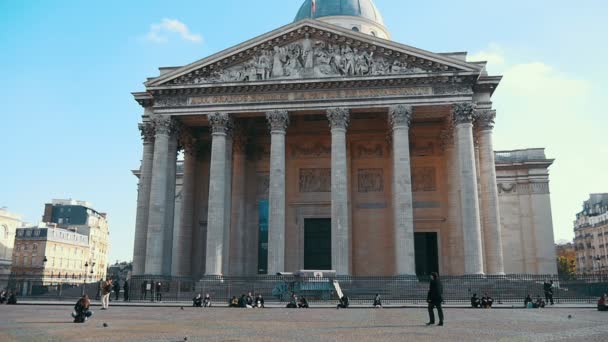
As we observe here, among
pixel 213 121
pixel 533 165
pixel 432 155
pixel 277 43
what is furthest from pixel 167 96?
pixel 533 165

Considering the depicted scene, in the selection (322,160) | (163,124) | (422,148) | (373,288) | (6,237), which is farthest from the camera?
(6,237)

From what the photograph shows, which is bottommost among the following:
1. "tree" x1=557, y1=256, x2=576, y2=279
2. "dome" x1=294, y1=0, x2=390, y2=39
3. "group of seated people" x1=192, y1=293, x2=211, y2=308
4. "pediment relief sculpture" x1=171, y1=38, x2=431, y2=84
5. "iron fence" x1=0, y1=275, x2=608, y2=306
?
"group of seated people" x1=192, y1=293, x2=211, y2=308

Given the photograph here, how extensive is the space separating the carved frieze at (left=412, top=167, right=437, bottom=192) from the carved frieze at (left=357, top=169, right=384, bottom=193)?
209cm

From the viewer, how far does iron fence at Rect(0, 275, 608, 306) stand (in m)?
24.3

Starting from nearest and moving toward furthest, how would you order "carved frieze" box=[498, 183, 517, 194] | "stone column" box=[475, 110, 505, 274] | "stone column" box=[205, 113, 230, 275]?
"stone column" box=[475, 110, 505, 274] → "stone column" box=[205, 113, 230, 275] → "carved frieze" box=[498, 183, 517, 194]

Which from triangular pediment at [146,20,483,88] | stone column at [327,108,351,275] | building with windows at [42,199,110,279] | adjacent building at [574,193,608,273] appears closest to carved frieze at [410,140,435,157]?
triangular pediment at [146,20,483,88]

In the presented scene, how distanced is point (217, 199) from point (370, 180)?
34.6ft

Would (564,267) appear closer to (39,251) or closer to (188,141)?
(188,141)

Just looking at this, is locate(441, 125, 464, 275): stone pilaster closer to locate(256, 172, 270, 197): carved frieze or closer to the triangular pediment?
the triangular pediment

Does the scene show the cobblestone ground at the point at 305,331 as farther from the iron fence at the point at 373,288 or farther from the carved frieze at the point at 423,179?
the carved frieze at the point at 423,179

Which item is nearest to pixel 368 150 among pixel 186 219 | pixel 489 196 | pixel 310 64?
pixel 310 64

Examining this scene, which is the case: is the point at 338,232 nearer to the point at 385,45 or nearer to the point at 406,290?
the point at 406,290

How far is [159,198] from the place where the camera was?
1185 inches

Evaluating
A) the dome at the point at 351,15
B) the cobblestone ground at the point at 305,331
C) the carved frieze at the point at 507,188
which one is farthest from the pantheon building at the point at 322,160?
the dome at the point at 351,15
